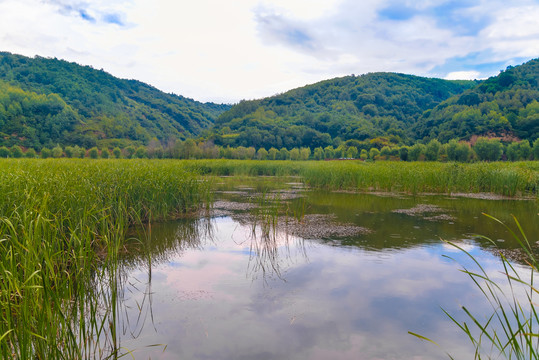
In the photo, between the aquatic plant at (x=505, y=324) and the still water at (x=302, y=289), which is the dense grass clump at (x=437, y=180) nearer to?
the still water at (x=302, y=289)

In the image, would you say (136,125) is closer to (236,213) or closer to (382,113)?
(382,113)

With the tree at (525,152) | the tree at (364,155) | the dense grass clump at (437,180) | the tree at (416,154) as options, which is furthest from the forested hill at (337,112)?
the dense grass clump at (437,180)

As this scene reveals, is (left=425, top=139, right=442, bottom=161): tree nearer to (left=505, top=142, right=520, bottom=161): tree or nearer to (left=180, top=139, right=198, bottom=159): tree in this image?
(left=505, top=142, right=520, bottom=161): tree

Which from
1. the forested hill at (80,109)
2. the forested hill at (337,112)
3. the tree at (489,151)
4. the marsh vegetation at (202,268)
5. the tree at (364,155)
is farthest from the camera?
the forested hill at (337,112)

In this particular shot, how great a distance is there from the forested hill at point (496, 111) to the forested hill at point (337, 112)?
332 inches

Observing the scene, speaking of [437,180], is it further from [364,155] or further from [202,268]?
[364,155]

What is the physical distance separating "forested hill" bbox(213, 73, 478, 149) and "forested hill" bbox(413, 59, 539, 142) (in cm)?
844

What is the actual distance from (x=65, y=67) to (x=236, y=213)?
122720mm

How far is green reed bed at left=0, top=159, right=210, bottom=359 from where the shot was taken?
2320 mm

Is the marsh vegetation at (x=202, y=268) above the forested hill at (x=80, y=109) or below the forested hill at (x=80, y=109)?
below

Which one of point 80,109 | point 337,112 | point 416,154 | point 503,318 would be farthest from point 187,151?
point 337,112

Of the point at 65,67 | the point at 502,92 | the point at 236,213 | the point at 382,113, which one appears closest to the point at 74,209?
the point at 236,213

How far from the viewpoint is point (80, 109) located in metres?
89.4

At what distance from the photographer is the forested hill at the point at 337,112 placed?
7838 cm
